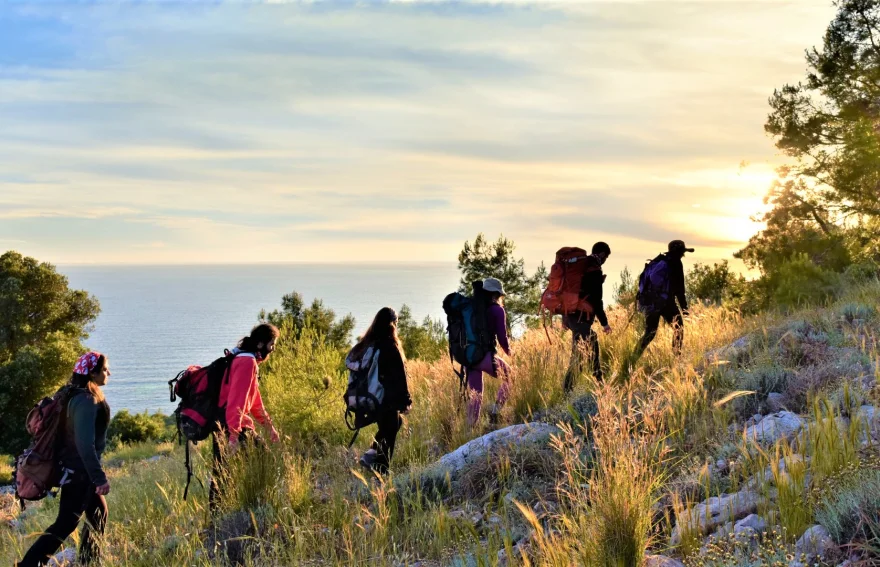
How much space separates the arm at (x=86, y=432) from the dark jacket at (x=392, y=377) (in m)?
2.66

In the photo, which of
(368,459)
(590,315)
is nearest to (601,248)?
(590,315)

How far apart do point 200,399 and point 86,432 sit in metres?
0.95

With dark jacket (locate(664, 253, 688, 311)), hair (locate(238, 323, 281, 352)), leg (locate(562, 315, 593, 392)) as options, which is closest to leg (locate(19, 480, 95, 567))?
hair (locate(238, 323, 281, 352))

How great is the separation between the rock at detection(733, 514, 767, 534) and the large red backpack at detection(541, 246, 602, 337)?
14.9ft

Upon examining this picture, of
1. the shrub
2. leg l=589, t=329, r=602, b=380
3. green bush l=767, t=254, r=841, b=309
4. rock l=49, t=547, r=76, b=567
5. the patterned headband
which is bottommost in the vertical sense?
rock l=49, t=547, r=76, b=567

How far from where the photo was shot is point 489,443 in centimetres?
593

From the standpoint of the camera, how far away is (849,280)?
14.3m

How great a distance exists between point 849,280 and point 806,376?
10389 millimetres

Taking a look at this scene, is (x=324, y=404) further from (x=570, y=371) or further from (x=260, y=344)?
(x=570, y=371)

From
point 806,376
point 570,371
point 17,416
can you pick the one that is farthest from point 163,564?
point 17,416

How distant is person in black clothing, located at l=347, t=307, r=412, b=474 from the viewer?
258 inches

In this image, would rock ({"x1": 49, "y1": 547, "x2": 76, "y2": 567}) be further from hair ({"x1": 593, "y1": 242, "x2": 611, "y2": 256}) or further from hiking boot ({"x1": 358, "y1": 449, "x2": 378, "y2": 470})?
hair ({"x1": 593, "y1": 242, "x2": 611, "y2": 256})

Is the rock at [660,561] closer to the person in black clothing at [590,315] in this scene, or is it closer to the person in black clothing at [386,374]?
the person in black clothing at [386,374]

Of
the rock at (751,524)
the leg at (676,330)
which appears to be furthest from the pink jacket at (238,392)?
the leg at (676,330)
